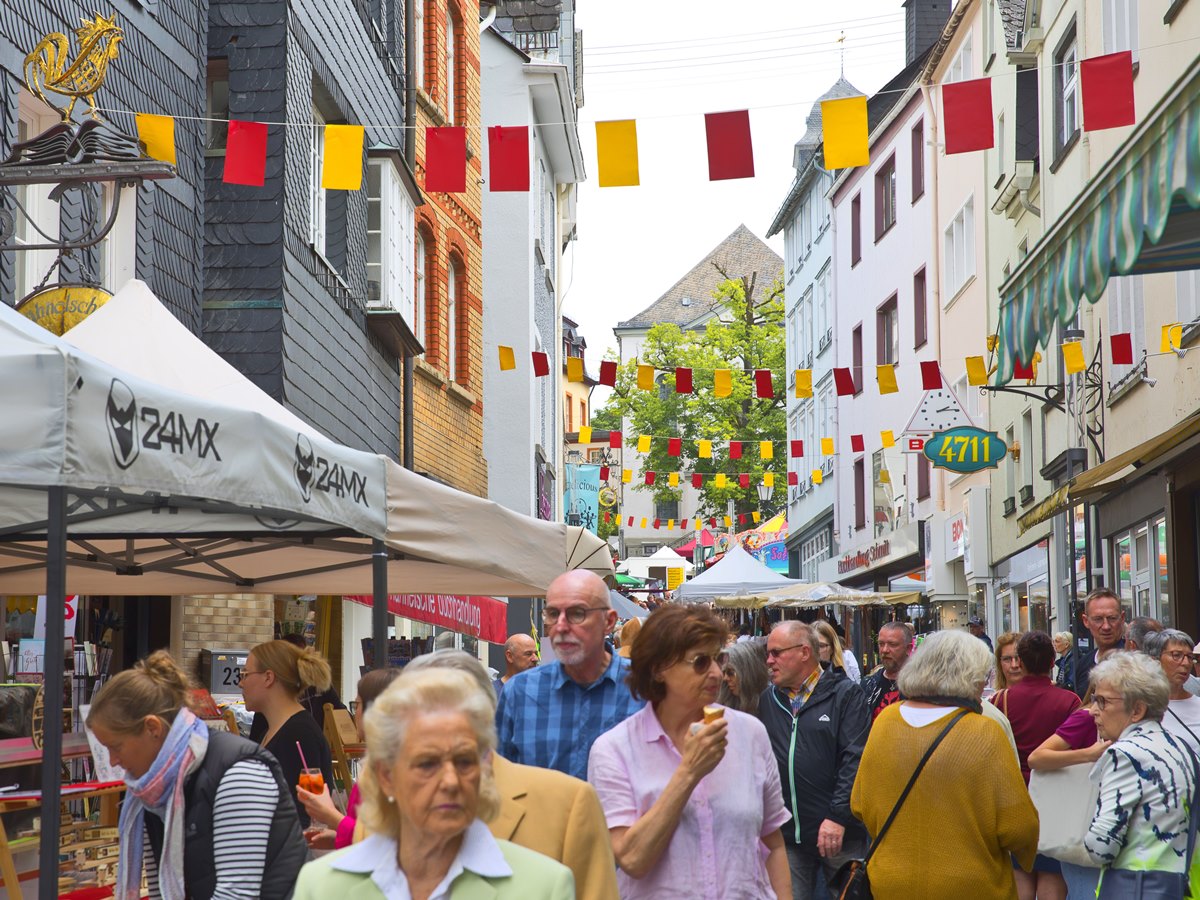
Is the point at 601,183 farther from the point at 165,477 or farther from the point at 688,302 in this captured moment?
the point at 688,302

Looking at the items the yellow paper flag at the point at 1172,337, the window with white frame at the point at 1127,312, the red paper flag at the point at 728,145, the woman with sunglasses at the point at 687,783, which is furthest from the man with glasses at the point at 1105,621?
the window with white frame at the point at 1127,312

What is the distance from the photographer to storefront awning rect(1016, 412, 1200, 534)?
12.7 meters

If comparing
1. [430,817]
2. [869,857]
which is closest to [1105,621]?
[869,857]

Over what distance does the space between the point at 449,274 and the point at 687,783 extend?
65.5 feet

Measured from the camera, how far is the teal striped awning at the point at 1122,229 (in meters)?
7.52

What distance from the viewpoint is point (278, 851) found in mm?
4480

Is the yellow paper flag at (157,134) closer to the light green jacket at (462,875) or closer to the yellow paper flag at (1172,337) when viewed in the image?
the light green jacket at (462,875)

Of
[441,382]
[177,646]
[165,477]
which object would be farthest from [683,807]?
[441,382]

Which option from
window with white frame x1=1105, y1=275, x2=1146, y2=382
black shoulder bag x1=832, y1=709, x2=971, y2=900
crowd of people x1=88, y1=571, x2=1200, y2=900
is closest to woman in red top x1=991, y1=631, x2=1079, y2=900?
crowd of people x1=88, y1=571, x2=1200, y2=900

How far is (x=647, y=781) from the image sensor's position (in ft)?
15.1

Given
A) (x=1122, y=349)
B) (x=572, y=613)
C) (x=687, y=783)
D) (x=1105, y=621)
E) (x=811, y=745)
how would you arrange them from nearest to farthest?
(x=687, y=783)
(x=572, y=613)
(x=811, y=745)
(x=1105, y=621)
(x=1122, y=349)

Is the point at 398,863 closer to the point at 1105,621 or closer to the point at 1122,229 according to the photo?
the point at 1122,229

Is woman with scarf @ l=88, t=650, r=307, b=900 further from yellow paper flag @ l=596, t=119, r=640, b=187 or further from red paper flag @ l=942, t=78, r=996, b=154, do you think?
red paper flag @ l=942, t=78, r=996, b=154

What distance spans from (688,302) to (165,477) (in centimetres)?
→ 9884
